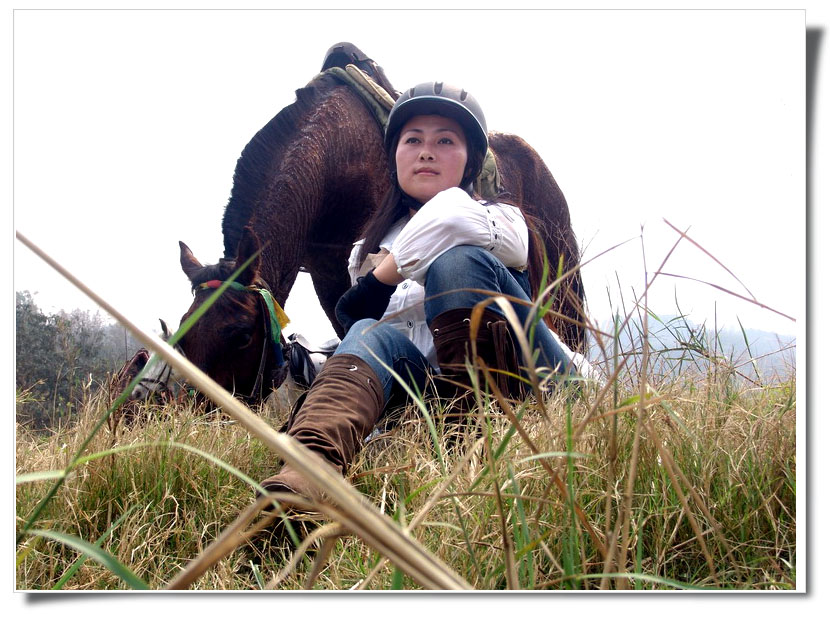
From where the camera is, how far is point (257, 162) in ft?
8.92

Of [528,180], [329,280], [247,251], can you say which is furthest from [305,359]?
[528,180]

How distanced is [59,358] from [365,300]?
2.80ft

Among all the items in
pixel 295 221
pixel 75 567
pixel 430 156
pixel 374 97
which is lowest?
pixel 75 567

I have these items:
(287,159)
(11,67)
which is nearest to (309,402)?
(11,67)

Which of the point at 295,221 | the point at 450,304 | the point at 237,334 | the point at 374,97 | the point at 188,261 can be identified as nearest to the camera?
the point at 450,304

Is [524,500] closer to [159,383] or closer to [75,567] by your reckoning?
[75,567]

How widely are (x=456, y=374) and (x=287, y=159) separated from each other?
5.20ft

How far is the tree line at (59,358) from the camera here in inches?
55.7

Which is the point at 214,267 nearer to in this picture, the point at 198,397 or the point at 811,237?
the point at 198,397

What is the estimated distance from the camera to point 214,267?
2396 mm


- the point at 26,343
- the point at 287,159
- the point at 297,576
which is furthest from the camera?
the point at 287,159

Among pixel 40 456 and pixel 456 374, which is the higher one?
pixel 456 374

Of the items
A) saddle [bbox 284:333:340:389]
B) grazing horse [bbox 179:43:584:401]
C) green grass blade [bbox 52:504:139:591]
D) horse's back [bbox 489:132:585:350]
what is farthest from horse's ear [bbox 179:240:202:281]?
horse's back [bbox 489:132:585:350]

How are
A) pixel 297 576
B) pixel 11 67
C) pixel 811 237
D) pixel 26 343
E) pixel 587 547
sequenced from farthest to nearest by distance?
pixel 26 343 < pixel 11 67 < pixel 811 237 < pixel 297 576 < pixel 587 547
